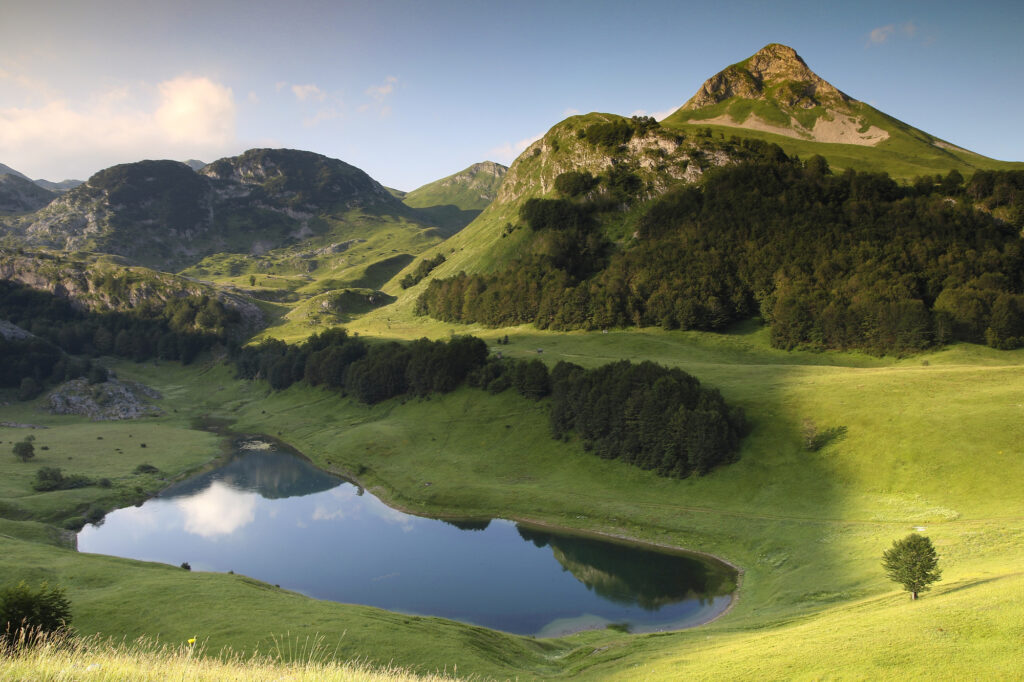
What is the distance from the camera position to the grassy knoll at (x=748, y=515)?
79.0 ft

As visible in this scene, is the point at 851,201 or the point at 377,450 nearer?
the point at 377,450

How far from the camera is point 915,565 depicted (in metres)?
30.2

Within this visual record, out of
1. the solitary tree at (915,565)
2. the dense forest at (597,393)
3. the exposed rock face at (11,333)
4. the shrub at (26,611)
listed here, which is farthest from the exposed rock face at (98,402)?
the solitary tree at (915,565)

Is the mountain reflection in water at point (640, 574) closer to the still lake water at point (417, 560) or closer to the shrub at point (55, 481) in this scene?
the still lake water at point (417, 560)

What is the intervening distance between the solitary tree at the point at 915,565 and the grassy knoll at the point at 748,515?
47.0 inches

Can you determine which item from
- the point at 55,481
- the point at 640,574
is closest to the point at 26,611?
the point at 640,574

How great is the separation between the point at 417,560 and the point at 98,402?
436 feet

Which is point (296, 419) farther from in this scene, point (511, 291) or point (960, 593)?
point (960, 593)

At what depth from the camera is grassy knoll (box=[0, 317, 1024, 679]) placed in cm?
Answer: 2409

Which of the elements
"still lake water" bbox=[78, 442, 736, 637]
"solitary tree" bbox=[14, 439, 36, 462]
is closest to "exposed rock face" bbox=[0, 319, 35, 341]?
"solitary tree" bbox=[14, 439, 36, 462]

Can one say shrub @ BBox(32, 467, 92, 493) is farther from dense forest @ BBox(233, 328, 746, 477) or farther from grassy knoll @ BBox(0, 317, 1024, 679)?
dense forest @ BBox(233, 328, 746, 477)

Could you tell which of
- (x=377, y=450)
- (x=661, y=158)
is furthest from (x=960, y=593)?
(x=661, y=158)

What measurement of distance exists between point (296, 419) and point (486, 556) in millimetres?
82398

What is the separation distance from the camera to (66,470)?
92.6 m
